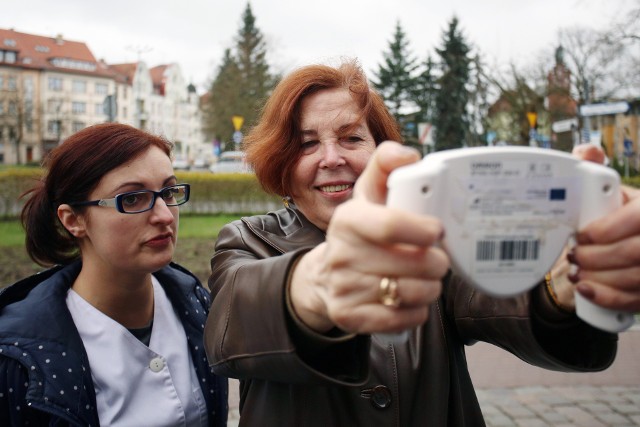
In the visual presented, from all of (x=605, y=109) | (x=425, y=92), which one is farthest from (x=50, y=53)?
(x=605, y=109)

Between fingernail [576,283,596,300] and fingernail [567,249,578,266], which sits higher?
fingernail [567,249,578,266]

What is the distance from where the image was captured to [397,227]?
87cm

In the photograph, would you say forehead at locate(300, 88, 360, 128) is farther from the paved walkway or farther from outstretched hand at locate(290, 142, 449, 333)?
the paved walkway

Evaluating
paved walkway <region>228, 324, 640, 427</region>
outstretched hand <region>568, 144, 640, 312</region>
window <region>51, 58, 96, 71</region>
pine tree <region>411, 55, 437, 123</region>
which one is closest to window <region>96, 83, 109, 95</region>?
window <region>51, 58, 96, 71</region>

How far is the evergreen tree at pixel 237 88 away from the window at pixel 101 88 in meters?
33.6

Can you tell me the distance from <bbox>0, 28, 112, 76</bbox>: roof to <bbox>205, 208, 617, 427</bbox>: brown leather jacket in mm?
80873

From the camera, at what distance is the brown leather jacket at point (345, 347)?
1258 millimetres

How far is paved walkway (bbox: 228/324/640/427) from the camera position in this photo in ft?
16.5

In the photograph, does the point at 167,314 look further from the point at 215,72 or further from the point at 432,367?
the point at 215,72

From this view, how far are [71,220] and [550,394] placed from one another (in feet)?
15.7

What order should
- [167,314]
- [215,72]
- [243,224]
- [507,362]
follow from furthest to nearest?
[215,72] → [507,362] → [167,314] → [243,224]

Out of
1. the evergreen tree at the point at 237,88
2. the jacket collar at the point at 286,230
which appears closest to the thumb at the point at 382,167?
the jacket collar at the point at 286,230

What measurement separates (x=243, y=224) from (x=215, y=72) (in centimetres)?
5116

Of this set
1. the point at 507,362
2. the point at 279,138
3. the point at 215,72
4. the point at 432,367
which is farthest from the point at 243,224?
the point at 215,72
